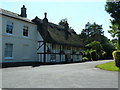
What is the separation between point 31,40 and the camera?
27562 millimetres

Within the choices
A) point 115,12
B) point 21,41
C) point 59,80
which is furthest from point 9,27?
point 59,80

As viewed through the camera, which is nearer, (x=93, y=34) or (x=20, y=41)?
(x=20, y=41)

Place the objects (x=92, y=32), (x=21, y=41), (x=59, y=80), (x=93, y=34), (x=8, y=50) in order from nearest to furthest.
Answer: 1. (x=59, y=80)
2. (x=8, y=50)
3. (x=21, y=41)
4. (x=93, y=34)
5. (x=92, y=32)

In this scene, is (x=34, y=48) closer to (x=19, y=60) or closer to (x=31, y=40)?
(x=31, y=40)

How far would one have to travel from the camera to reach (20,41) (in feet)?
83.0

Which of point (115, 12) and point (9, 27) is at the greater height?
point (115, 12)

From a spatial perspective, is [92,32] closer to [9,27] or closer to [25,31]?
[25,31]

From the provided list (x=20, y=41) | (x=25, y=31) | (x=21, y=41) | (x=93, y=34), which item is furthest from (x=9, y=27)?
(x=93, y=34)

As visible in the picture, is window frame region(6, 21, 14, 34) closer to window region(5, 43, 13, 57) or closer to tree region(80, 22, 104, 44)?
window region(5, 43, 13, 57)

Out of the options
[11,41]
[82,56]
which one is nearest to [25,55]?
[11,41]

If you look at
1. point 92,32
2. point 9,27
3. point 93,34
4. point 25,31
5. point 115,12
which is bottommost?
point 25,31

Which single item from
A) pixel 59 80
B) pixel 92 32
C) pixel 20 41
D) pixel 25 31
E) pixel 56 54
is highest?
pixel 92 32

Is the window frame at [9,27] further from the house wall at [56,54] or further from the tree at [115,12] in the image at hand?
the tree at [115,12]

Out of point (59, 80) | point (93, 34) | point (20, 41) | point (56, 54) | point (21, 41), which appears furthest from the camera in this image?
point (93, 34)
